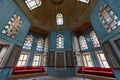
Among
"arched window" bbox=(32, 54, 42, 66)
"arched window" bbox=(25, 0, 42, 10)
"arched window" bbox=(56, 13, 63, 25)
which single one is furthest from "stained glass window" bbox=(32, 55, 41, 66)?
"arched window" bbox=(25, 0, 42, 10)

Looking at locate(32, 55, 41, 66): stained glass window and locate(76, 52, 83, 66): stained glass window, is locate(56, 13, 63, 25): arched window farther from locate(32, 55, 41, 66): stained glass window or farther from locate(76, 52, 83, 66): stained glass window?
locate(32, 55, 41, 66): stained glass window

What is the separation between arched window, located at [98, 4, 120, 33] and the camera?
459cm

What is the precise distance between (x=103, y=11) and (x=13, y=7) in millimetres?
7196

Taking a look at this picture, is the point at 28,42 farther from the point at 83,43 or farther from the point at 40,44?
the point at 83,43

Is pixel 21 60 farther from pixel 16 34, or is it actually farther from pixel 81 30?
pixel 81 30

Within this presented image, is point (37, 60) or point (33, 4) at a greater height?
point (33, 4)

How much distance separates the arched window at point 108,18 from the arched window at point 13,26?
23.0ft

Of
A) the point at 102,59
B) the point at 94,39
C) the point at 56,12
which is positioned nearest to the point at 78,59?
the point at 102,59

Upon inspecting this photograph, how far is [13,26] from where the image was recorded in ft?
20.1

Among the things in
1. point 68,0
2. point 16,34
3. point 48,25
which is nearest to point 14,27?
point 16,34

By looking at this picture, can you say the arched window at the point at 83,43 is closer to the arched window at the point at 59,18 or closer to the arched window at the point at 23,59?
the arched window at the point at 59,18

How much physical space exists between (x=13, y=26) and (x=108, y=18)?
7299 millimetres

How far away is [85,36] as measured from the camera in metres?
11.0

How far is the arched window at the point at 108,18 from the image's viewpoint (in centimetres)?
459
